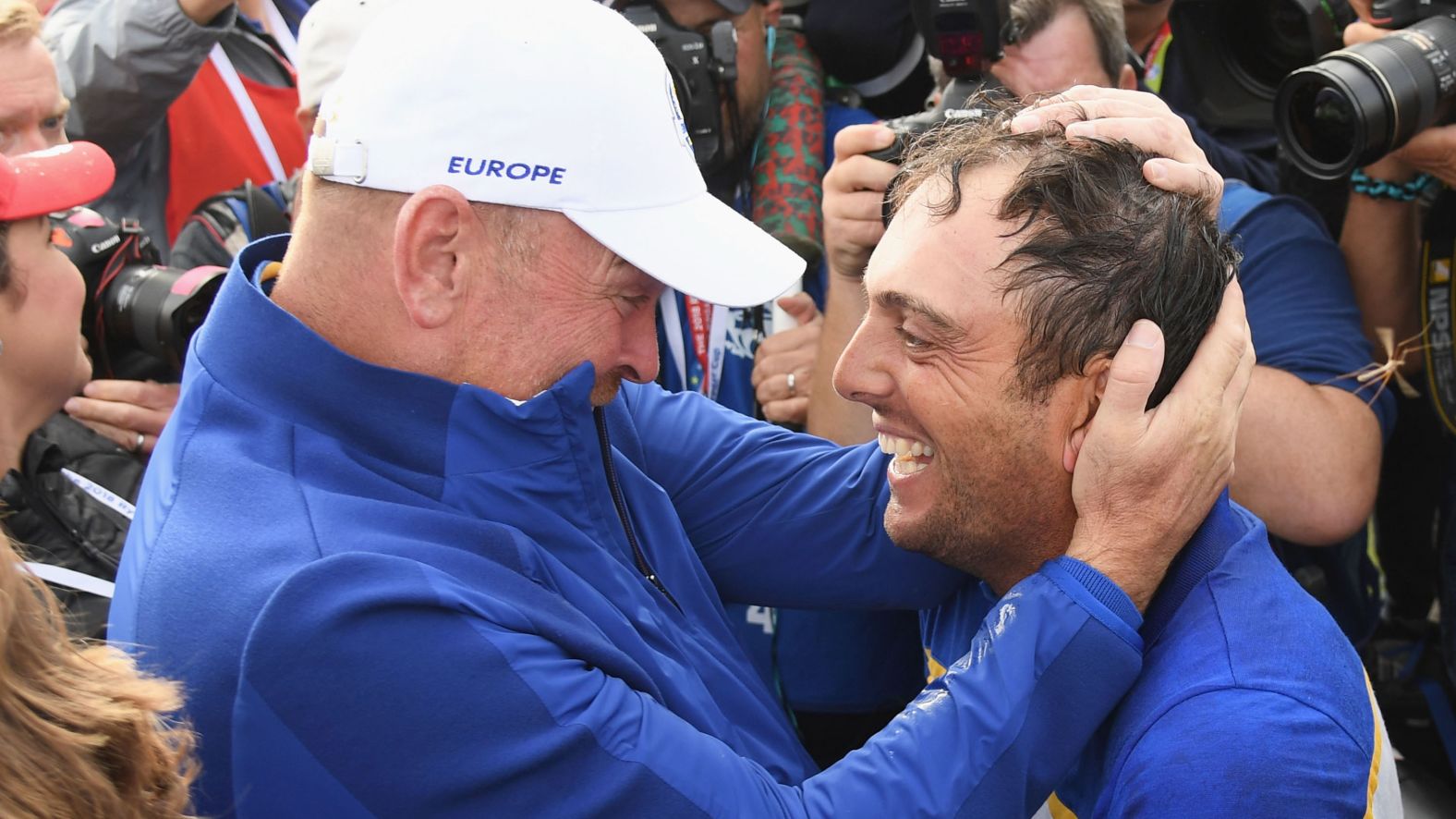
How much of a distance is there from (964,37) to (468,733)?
182 centimetres

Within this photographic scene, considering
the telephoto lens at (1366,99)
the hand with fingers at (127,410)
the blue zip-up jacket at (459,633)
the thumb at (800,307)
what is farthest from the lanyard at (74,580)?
the telephoto lens at (1366,99)

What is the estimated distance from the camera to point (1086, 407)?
1.88 metres

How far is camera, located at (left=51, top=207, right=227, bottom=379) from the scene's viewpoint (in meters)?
2.61

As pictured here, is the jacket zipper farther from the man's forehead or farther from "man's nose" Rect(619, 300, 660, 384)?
the man's forehead

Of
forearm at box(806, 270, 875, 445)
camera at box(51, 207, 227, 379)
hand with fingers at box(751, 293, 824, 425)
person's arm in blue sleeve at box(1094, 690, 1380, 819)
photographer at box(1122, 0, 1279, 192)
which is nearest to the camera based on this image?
person's arm in blue sleeve at box(1094, 690, 1380, 819)

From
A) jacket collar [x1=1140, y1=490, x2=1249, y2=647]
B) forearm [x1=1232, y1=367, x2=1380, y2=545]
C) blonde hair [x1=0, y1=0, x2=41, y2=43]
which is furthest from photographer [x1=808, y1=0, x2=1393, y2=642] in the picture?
blonde hair [x1=0, y1=0, x2=41, y2=43]

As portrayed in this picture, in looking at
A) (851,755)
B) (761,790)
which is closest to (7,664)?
(761,790)

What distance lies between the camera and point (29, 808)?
1.09 metres

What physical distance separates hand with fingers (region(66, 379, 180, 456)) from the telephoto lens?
2.19m

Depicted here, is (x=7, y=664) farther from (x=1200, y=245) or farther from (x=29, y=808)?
(x=1200, y=245)

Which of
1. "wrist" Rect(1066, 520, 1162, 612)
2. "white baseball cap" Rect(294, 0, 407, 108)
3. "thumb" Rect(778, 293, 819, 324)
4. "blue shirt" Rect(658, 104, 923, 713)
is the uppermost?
"white baseball cap" Rect(294, 0, 407, 108)

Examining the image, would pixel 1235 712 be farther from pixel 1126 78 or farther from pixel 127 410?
pixel 127 410

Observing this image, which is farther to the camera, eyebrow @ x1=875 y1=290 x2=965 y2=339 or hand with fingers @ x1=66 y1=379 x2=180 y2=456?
hand with fingers @ x1=66 y1=379 x2=180 y2=456

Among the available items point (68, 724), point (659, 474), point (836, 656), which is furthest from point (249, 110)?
point (68, 724)
